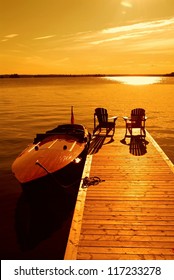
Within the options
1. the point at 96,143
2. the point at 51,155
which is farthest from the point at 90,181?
the point at 96,143

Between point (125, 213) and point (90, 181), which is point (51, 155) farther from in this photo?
point (125, 213)

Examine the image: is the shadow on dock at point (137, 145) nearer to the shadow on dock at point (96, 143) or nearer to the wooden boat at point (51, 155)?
the shadow on dock at point (96, 143)

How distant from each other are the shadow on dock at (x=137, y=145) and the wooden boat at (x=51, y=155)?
7.30ft

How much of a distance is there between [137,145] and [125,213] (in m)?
7.78

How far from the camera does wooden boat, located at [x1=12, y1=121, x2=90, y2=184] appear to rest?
32.1ft

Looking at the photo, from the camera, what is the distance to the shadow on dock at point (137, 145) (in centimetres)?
1354

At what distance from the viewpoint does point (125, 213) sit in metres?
7.54

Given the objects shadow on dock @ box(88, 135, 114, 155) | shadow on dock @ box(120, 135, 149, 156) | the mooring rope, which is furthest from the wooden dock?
shadow on dock @ box(88, 135, 114, 155)

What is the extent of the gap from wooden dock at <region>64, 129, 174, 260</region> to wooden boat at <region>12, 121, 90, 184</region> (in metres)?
0.74

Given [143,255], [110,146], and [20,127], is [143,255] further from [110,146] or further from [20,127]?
[20,127]

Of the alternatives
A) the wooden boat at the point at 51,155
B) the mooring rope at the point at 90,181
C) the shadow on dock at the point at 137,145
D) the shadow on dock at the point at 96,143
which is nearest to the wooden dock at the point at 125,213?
the mooring rope at the point at 90,181
